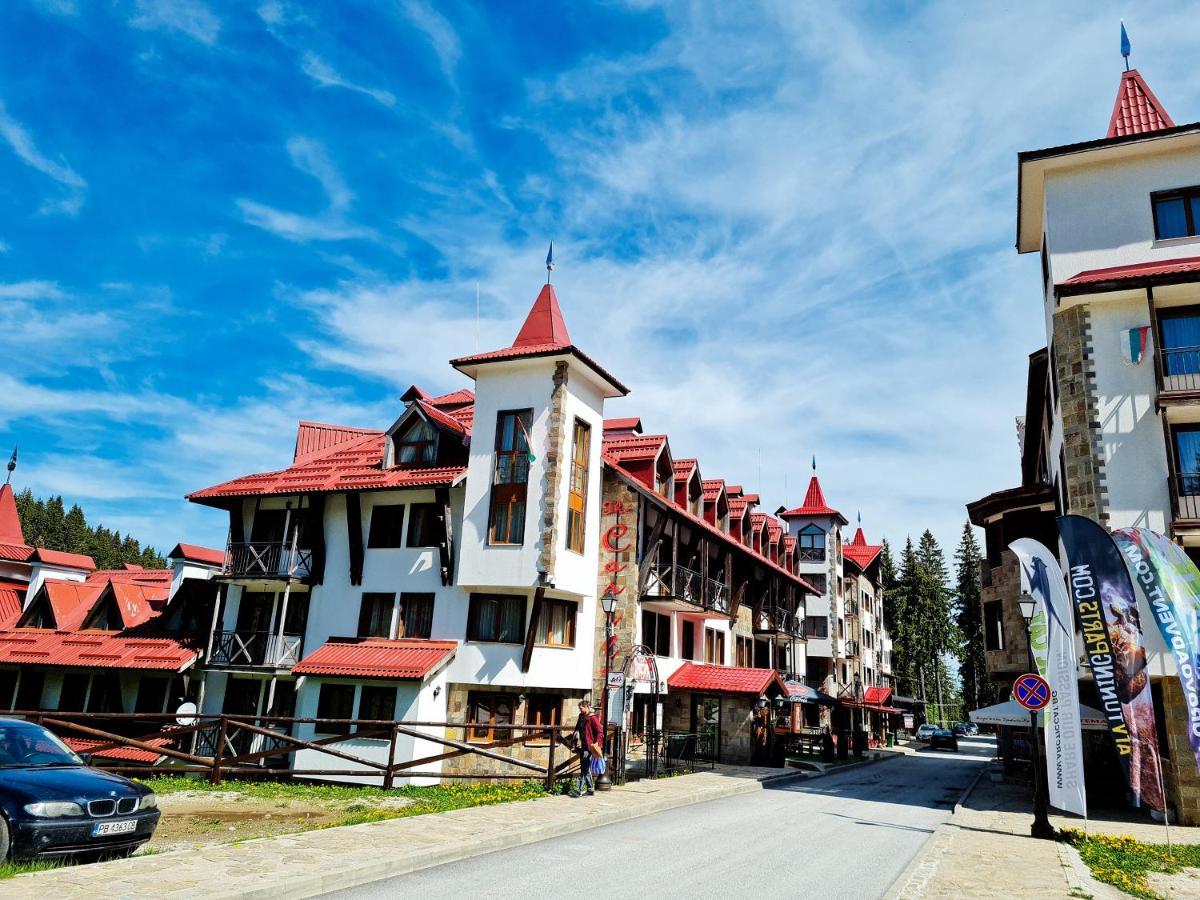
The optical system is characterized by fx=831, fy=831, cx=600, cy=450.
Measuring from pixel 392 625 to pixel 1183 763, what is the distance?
65.4 feet

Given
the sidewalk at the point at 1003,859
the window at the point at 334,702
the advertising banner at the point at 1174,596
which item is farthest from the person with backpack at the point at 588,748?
Answer: the advertising banner at the point at 1174,596

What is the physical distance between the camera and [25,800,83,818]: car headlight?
8812 mm

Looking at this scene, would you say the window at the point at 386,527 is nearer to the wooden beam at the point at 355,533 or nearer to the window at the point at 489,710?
the wooden beam at the point at 355,533

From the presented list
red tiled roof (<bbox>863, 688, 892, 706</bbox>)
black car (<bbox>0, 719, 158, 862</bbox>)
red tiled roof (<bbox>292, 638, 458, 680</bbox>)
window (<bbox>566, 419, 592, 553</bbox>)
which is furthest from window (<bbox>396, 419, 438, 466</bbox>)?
red tiled roof (<bbox>863, 688, 892, 706</bbox>)

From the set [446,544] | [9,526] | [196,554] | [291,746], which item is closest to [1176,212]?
[446,544]

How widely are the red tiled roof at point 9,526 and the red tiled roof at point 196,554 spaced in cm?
1208

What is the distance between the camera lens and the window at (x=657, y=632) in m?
28.3

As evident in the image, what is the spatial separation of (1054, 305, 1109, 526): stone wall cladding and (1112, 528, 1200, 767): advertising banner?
4434 mm

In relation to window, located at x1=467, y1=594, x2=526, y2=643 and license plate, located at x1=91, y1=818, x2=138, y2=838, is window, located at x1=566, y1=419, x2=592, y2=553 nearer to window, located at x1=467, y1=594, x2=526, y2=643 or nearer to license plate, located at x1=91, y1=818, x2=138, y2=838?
window, located at x1=467, y1=594, x2=526, y2=643

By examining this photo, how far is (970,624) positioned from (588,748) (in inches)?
2783

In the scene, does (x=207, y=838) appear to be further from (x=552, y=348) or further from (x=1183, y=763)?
(x=1183, y=763)

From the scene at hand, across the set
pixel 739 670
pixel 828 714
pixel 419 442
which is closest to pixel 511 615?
pixel 419 442

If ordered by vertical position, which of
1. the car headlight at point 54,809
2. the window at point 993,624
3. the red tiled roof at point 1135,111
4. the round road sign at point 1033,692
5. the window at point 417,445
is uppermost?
the red tiled roof at point 1135,111

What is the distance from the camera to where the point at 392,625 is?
24625 millimetres
